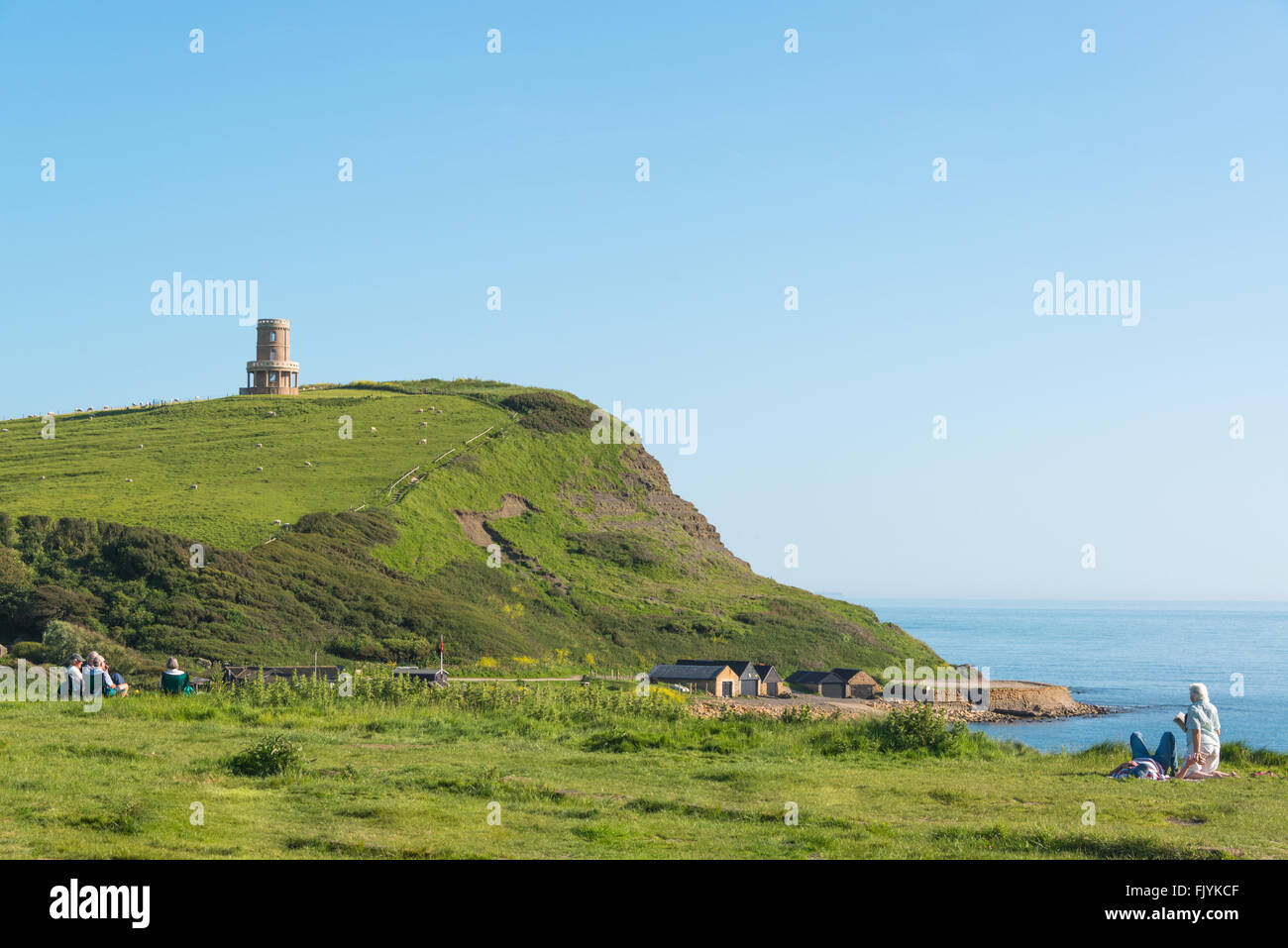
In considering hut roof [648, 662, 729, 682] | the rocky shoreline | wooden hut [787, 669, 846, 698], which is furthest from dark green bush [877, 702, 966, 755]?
wooden hut [787, 669, 846, 698]

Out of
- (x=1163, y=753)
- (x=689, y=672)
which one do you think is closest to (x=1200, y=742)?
(x=1163, y=753)

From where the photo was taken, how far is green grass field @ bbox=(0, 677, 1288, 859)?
43.2 feet

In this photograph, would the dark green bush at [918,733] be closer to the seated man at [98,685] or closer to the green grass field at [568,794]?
the green grass field at [568,794]

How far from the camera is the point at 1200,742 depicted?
1911 centimetres

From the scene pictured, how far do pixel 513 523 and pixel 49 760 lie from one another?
96174 millimetres

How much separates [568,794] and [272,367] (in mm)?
138358

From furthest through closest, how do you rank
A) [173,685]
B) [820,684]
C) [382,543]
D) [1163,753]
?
[382,543] < [820,684] < [173,685] < [1163,753]

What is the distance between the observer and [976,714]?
88.1 m

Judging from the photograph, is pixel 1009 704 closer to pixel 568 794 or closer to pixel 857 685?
pixel 857 685

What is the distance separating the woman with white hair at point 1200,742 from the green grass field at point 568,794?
0.66 meters

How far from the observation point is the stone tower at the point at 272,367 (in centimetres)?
14412

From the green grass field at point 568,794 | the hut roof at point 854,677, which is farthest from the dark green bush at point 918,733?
the hut roof at point 854,677

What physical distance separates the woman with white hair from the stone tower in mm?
136264
